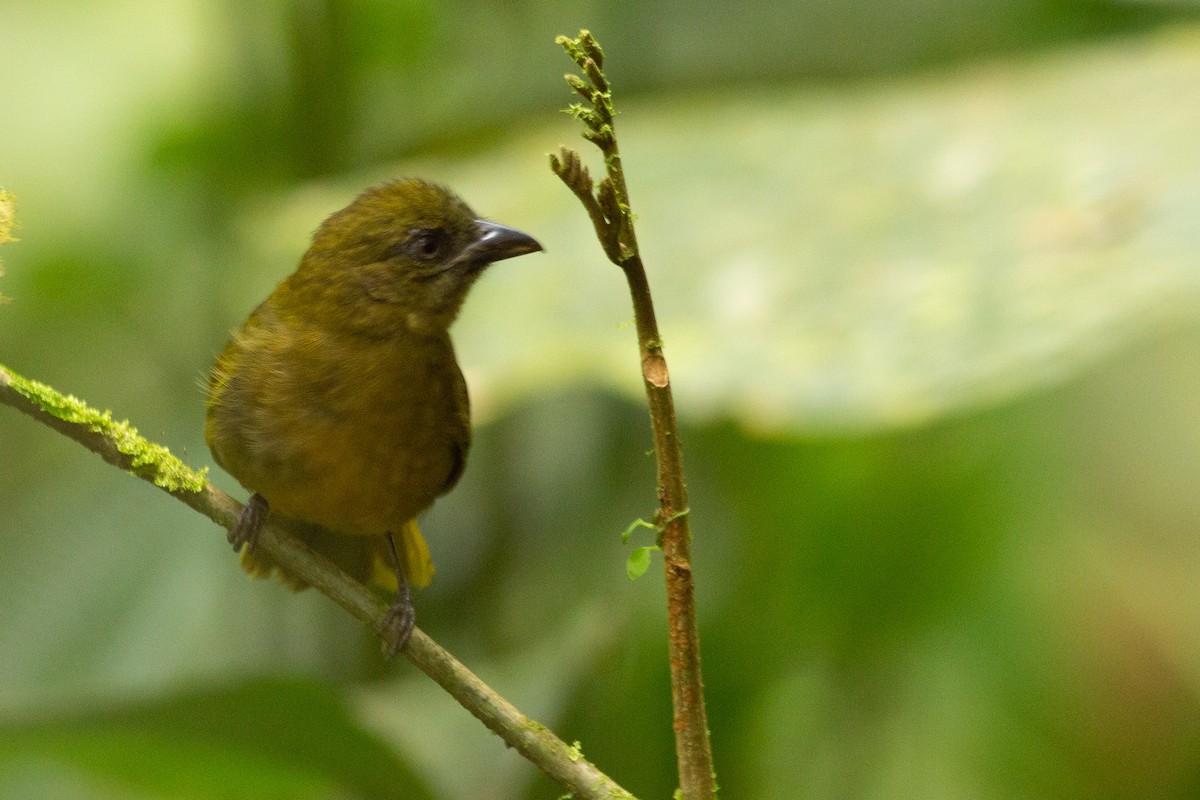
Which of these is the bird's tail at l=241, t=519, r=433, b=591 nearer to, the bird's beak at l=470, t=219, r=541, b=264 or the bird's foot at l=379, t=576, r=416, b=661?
the bird's foot at l=379, t=576, r=416, b=661

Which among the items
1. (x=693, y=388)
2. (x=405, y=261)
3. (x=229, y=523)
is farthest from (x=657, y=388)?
(x=405, y=261)

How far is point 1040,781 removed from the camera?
3.34 m

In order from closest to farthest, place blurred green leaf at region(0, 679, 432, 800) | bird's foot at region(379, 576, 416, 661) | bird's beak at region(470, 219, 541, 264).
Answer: bird's foot at region(379, 576, 416, 661) < blurred green leaf at region(0, 679, 432, 800) < bird's beak at region(470, 219, 541, 264)

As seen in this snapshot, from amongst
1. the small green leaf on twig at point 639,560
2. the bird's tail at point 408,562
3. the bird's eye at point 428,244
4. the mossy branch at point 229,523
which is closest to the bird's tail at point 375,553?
the bird's tail at point 408,562

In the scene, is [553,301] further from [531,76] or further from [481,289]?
[531,76]

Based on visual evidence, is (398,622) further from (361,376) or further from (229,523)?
(229,523)

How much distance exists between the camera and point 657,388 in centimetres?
122

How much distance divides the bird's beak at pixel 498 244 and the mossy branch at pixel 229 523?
32.3 inches

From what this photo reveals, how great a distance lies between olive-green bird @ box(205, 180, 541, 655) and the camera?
218 centimetres

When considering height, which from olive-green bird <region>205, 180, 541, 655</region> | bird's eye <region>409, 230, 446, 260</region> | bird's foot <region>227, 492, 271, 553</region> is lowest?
bird's foot <region>227, 492, 271, 553</region>

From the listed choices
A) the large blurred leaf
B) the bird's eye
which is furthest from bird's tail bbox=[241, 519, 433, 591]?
the bird's eye

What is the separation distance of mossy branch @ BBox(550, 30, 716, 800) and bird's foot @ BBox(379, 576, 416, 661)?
50 centimetres

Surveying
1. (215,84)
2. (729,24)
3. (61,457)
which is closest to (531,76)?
(729,24)

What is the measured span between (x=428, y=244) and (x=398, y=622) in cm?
64
